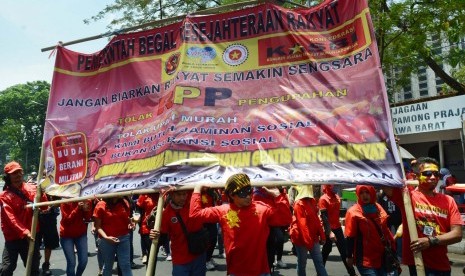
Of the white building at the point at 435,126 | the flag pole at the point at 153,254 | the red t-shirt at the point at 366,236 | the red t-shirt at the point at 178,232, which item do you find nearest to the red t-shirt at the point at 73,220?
the red t-shirt at the point at 178,232

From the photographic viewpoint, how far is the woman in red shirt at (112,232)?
18.4 feet

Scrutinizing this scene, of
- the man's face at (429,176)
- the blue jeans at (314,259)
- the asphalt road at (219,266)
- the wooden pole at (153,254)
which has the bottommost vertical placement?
the asphalt road at (219,266)

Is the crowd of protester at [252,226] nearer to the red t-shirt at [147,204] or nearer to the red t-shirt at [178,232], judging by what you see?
the red t-shirt at [178,232]

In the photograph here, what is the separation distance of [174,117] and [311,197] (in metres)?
2.89

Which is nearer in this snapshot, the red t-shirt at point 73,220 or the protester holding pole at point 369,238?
the protester holding pole at point 369,238

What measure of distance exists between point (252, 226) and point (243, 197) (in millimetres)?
302

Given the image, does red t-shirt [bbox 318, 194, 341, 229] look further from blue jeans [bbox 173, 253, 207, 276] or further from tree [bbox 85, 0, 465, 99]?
tree [bbox 85, 0, 465, 99]

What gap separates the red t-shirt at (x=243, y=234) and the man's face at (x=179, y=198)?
1.48 ft

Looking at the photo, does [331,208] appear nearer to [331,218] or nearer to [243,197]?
[331,218]

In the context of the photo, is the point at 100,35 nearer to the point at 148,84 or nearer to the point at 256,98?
the point at 148,84

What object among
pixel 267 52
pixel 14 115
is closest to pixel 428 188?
pixel 267 52

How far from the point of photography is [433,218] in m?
3.77

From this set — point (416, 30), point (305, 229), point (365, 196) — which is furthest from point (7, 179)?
point (416, 30)

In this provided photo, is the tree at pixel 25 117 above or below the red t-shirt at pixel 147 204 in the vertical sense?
above
